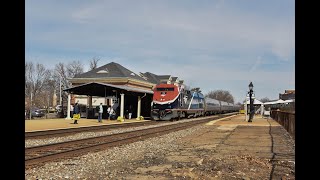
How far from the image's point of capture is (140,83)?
58.2m

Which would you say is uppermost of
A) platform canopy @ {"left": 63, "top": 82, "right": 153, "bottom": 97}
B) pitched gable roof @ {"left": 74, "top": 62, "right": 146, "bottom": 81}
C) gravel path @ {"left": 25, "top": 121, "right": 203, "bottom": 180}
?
pitched gable roof @ {"left": 74, "top": 62, "right": 146, "bottom": 81}

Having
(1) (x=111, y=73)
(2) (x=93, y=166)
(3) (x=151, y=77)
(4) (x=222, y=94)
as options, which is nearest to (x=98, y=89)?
(1) (x=111, y=73)

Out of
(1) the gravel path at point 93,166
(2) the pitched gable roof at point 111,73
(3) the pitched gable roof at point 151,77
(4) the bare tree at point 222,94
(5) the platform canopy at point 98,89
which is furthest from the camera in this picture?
(4) the bare tree at point 222,94

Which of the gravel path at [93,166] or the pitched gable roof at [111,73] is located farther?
the pitched gable roof at [111,73]

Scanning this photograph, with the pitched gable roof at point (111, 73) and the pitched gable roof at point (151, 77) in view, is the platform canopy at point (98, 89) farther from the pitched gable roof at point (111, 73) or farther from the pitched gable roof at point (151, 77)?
the pitched gable roof at point (151, 77)

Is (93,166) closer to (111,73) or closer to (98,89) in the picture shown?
(98,89)

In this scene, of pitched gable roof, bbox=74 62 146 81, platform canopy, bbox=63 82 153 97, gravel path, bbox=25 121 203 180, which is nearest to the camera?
gravel path, bbox=25 121 203 180

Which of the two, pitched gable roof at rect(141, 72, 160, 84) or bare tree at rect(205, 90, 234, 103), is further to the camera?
bare tree at rect(205, 90, 234, 103)

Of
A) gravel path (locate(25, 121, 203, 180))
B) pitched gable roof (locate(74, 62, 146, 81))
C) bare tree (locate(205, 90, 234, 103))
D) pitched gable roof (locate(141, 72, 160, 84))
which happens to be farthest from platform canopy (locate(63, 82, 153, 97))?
bare tree (locate(205, 90, 234, 103))

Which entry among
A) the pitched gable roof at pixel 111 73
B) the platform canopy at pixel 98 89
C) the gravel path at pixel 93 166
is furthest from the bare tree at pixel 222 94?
the gravel path at pixel 93 166

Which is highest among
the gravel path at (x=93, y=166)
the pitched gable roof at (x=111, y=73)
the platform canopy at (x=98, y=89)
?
the pitched gable roof at (x=111, y=73)

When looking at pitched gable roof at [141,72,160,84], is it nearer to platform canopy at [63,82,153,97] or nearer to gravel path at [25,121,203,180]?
platform canopy at [63,82,153,97]

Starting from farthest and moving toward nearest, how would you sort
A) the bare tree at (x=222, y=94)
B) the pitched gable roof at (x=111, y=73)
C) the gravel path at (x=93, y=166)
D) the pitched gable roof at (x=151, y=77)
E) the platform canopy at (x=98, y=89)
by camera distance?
the bare tree at (x=222, y=94), the pitched gable roof at (x=151, y=77), the pitched gable roof at (x=111, y=73), the platform canopy at (x=98, y=89), the gravel path at (x=93, y=166)
